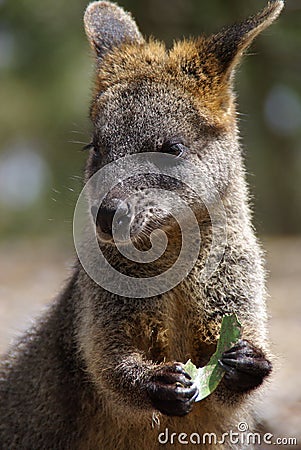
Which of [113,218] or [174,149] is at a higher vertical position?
[174,149]

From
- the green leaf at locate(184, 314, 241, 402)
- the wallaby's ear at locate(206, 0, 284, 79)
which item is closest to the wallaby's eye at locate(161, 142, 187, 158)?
the wallaby's ear at locate(206, 0, 284, 79)

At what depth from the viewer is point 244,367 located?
507 centimetres

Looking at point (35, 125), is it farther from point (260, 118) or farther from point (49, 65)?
point (260, 118)

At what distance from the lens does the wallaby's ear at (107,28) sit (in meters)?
6.20

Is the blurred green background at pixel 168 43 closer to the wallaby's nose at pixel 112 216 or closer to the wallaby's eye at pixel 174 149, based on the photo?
the wallaby's eye at pixel 174 149

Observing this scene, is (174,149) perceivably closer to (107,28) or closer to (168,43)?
(107,28)

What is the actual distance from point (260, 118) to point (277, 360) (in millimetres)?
12264

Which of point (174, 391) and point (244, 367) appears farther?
point (244, 367)

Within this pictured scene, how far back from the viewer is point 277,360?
5.58m

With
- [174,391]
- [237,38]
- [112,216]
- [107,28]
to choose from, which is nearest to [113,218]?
[112,216]

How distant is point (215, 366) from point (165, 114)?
1553mm

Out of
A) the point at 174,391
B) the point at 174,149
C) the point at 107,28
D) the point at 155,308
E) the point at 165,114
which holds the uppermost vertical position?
the point at 107,28

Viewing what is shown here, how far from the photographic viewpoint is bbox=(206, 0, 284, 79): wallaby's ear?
5609 millimetres

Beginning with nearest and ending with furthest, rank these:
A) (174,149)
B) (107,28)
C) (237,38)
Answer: (174,149) < (237,38) < (107,28)
